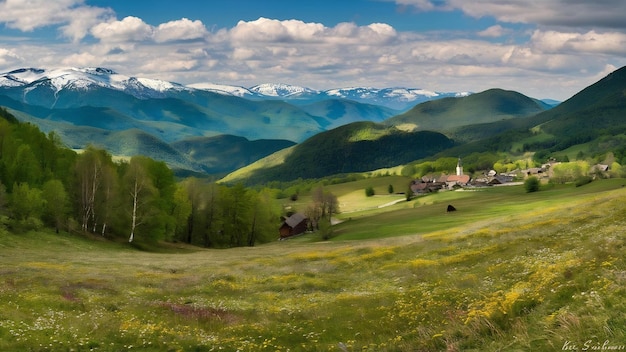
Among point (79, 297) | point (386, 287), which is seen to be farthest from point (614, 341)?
point (79, 297)

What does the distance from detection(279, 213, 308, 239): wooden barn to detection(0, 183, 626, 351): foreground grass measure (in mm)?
100250

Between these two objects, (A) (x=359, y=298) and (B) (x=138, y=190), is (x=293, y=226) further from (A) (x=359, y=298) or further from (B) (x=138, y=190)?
(A) (x=359, y=298)

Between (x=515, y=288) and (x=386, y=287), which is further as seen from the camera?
(x=386, y=287)

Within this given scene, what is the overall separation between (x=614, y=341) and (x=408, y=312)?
14.0 metres

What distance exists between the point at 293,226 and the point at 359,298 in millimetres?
121436

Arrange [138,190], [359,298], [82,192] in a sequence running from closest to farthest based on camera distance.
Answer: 1. [359,298]
2. [82,192]
3. [138,190]

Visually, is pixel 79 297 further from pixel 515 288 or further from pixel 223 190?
pixel 223 190

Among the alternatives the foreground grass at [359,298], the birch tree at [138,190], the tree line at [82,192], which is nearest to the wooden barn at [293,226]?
the tree line at [82,192]

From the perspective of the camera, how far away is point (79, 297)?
1422 inches

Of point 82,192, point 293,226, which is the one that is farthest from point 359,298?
point 293,226

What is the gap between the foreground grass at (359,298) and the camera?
22062 mm

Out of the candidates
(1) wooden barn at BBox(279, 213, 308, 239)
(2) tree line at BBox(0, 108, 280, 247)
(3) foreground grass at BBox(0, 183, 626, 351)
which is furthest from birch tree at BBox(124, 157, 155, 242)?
(1) wooden barn at BBox(279, 213, 308, 239)

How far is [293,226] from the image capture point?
156 m

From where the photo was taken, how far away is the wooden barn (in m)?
155
